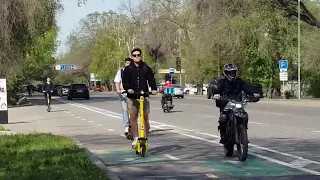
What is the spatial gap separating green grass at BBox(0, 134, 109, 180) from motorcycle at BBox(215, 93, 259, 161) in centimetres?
261

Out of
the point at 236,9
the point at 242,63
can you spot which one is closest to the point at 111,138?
the point at 236,9

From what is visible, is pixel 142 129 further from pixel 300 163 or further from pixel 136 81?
pixel 300 163

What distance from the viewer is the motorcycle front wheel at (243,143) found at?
34.9 feet

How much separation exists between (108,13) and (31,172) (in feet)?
339

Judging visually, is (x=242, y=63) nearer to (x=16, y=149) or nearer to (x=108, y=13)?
(x=16, y=149)

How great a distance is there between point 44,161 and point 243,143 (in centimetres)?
344

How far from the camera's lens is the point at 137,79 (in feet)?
37.9

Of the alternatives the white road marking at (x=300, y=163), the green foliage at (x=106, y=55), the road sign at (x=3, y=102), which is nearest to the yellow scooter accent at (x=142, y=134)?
the white road marking at (x=300, y=163)

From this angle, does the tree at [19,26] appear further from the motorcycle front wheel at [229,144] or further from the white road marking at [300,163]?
the white road marking at [300,163]

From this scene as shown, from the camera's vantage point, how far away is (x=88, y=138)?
627 inches

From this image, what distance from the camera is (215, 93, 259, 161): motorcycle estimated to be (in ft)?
35.0

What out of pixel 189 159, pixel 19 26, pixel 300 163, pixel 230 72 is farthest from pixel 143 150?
pixel 19 26

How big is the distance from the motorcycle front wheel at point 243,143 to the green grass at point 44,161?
8.71 ft

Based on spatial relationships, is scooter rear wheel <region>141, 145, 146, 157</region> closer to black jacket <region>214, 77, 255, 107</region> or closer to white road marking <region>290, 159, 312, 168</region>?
black jacket <region>214, 77, 255, 107</region>
